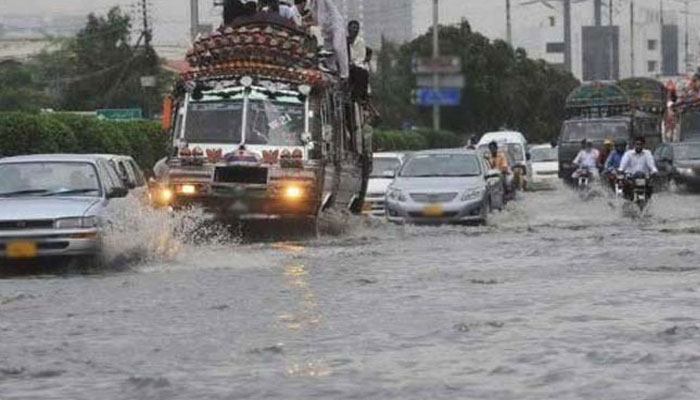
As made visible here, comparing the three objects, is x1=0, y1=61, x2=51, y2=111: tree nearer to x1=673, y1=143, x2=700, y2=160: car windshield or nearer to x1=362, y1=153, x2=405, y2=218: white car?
x1=362, y1=153, x2=405, y2=218: white car

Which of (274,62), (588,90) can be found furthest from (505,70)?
(274,62)

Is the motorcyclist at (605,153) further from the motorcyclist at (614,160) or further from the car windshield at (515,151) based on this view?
the car windshield at (515,151)

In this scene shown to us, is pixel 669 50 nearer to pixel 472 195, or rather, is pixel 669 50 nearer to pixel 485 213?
pixel 485 213

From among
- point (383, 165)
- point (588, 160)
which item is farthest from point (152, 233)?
point (588, 160)

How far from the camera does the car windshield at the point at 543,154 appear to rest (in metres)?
46.6

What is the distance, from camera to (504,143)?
128 feet

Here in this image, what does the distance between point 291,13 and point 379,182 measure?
24.8 feet

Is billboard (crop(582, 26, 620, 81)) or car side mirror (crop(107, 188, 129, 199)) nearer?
car side mirror (crop(107, 188, 129, 199))

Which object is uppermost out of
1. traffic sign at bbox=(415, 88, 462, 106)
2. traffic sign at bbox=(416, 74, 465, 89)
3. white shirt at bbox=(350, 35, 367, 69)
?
white shirt at bbox=(350, 35, 367, 69)

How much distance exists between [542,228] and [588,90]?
22.2 m

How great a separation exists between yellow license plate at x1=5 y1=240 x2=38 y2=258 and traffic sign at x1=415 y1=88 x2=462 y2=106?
71.5 ft

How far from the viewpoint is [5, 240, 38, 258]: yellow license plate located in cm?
1465

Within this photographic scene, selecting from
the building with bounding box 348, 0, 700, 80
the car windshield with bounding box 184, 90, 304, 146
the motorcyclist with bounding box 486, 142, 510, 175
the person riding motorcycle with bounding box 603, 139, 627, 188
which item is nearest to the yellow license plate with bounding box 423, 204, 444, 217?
the car windshield with bounding box 184, 90, 304, 146

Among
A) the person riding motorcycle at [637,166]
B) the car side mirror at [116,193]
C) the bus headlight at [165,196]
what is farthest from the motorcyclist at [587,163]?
the car side mirror at [116,193]
